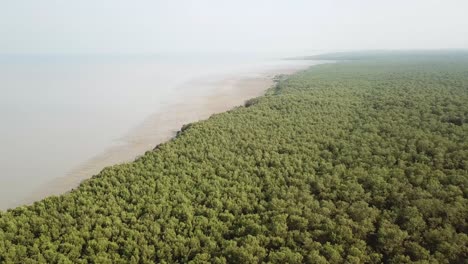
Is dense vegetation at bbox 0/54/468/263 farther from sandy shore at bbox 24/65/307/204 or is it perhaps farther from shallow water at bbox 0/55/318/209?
shallow water at bbox 0/55/318/209

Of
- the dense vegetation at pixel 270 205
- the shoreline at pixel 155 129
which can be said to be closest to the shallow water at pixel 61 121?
the shoreline at pixel 155 129

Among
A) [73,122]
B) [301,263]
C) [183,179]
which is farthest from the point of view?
[73,122]

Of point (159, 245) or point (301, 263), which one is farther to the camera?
point (159, 245)

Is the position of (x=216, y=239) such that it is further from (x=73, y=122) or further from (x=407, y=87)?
(x=407, y=87)

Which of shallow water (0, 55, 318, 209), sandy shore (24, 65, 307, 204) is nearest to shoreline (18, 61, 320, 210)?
sandy shore (24, 65, 307, 204)

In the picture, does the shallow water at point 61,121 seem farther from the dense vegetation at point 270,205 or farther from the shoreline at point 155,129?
the dense vegetation at point 270,205

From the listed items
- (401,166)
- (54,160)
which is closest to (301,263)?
(401,166)

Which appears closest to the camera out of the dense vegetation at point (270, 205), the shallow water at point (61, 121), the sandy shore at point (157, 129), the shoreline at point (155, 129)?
the dense vegetation at point (270, 205)

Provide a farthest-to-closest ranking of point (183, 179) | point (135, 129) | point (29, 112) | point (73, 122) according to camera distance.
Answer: point (29, 112), point (73, 122), point (135, 129), point (183, 179)
